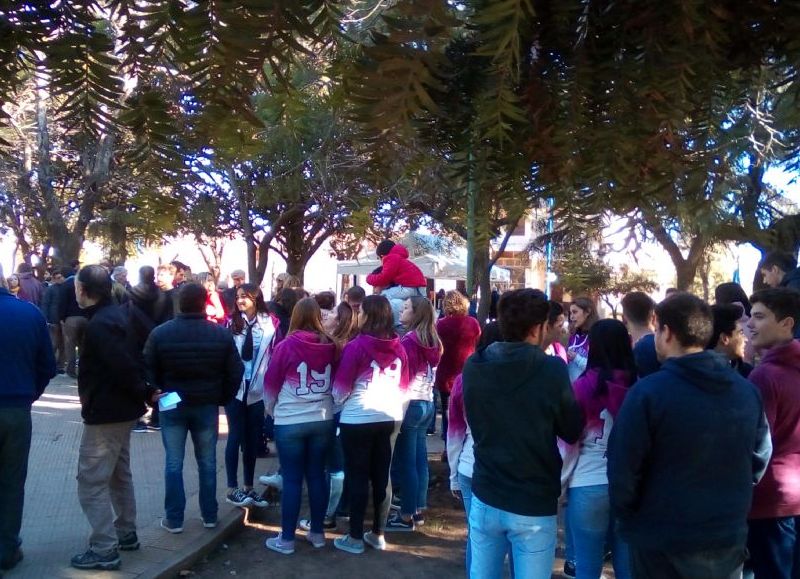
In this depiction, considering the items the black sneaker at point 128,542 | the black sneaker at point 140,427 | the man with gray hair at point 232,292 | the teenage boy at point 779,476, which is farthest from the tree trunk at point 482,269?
the black sneaker at point 140,427

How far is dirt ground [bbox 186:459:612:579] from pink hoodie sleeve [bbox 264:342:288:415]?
41.9 inches

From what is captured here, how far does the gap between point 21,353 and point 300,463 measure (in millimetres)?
1915

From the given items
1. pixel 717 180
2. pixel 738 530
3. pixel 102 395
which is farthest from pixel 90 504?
pixel 717 180

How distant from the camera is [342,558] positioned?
5055 mm

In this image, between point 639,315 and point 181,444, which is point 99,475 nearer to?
point 181,444

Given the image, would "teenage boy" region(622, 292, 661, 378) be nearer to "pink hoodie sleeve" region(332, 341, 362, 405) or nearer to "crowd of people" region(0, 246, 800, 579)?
"crowd of people" region(0, 246, 800, 579)

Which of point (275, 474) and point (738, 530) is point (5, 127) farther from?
point (275, 474)

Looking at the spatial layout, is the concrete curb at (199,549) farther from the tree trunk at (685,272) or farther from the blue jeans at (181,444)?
the tree trunk at (685,272)

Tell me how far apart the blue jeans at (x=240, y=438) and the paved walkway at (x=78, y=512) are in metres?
0.28

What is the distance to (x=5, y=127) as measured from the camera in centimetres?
83

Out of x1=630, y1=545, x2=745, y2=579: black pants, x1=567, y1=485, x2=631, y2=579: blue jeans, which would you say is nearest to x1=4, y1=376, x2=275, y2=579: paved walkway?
x1=567, y1=485, x2=631, y2=579: blue jeans

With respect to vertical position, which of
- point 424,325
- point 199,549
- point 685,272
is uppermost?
point 685,272

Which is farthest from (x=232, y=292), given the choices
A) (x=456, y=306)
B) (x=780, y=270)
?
(x=780, y=270)

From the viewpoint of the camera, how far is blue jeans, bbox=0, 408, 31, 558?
4.02 meters
